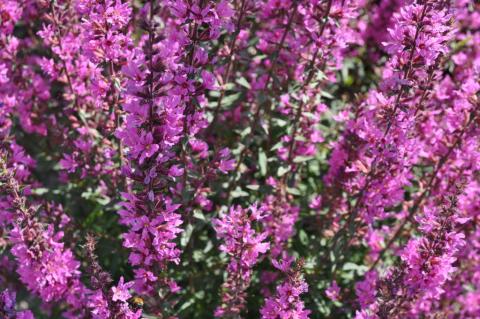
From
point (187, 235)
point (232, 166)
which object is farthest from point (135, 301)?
point (232, 166)

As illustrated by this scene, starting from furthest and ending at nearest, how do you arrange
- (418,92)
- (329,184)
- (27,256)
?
1. (329,184)
2. (418,92)
3. (27,256)

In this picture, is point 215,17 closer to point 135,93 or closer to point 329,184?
point 135,93

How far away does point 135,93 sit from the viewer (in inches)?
143

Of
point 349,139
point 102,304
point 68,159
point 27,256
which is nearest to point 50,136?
point 68,159

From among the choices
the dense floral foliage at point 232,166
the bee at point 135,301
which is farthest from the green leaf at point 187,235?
the bee at point 135,301

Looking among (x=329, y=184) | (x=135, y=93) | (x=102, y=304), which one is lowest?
(x=102, y=304)

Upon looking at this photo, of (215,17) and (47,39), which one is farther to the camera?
(47,39)

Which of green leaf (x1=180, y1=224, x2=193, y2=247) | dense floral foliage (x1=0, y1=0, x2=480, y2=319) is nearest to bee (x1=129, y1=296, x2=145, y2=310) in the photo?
dense floral foliage (x1=0, y1=0, x2=480, y2=319)

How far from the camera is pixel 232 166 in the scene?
516cm

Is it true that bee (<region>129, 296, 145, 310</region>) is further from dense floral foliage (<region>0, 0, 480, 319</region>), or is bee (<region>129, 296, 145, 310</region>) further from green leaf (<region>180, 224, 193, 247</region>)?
green leaf (<region>180, 224, 193, 247</region>)

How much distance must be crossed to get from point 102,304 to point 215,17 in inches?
88.8

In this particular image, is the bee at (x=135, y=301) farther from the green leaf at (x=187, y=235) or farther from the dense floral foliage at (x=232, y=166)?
the green leaf at (x=187, y=235)

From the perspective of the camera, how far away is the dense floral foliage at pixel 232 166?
4.11m

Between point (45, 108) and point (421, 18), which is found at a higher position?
point (45, 108)
